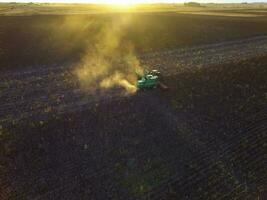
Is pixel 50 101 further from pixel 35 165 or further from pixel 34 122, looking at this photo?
pixel 35 165

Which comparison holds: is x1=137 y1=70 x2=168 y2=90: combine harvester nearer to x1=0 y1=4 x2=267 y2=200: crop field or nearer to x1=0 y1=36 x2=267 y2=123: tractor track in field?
x1=0 y1=4 x2=267 y2=200: crop field

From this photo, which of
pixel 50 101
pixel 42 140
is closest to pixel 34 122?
pixel 42 140

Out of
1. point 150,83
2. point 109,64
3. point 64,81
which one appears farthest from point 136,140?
point 109,64

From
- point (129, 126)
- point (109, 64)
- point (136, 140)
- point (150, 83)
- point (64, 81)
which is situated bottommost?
point (136, 140)

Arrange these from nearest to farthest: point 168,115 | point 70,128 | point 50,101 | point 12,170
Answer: point 12,170
point 70,128
point 168,115
point 50,101

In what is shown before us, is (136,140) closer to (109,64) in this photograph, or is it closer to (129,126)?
(129,126)

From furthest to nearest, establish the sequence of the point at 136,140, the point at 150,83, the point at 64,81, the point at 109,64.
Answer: the point at 109,64, the point at 64,81, the point at 150,83, the point at 136,140

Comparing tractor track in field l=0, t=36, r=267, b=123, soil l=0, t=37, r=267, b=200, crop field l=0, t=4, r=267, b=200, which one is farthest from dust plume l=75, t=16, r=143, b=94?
soil l=0, t=37, r=267, b=200
